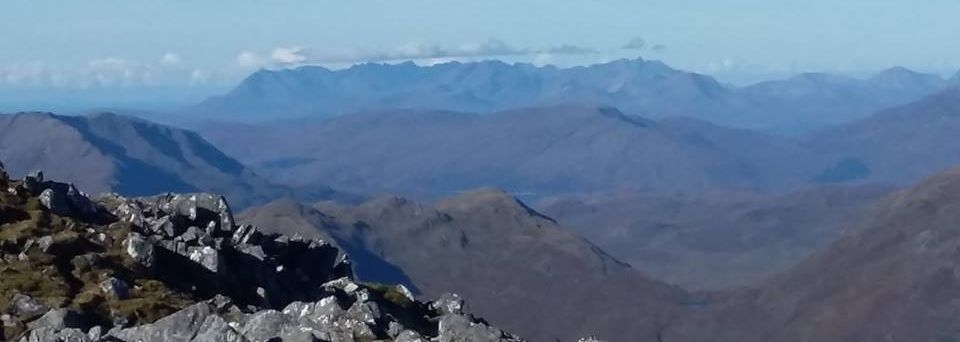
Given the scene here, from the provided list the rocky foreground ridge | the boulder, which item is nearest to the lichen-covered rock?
the rocky foreground ridge

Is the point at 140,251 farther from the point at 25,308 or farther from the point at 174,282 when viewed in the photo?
the point at 25,308

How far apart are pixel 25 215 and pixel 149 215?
757cm

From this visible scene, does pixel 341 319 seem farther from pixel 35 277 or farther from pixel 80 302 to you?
pixel 35 277

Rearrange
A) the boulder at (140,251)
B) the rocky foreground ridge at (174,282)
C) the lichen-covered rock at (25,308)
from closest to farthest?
the rocky foreground ridge at (174,282)
the lichen-covered rock at (25,308)
the boulder at (140,251)

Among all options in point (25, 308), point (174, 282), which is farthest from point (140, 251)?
point (25, 308)

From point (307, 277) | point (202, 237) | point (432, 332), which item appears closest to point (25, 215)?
point (202, 237)

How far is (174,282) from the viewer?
5822 cm

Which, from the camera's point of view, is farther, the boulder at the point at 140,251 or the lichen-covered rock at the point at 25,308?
the boulder at the point at 140,251

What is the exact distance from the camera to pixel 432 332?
A: 54.7m

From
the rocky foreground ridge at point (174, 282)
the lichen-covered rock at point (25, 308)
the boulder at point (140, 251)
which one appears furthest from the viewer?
the boulder at point (140, 251)

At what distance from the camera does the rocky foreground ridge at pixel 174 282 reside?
43406 millimetres

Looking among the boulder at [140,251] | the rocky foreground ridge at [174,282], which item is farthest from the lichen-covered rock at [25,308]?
the boulder at [140,251]

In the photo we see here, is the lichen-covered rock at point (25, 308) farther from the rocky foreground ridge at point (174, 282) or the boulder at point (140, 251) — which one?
the boulder at point (140, 251)

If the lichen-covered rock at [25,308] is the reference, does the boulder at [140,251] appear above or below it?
below
